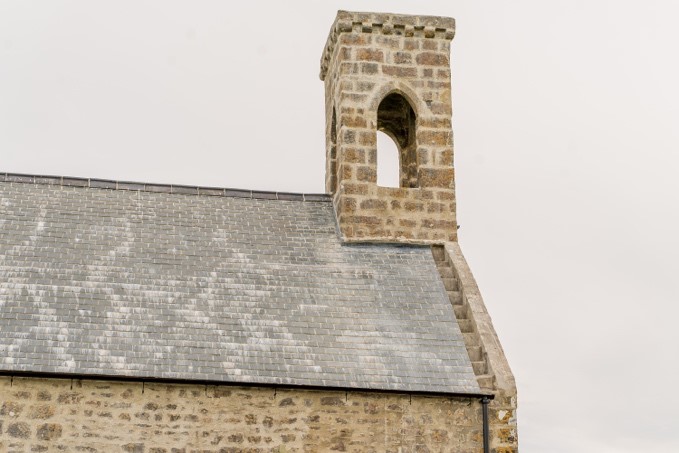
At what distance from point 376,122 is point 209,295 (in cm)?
469

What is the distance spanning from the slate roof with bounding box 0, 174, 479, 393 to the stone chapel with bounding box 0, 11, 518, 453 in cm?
3

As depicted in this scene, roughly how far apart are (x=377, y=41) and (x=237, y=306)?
228 inches

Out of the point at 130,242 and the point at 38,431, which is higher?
the point at 130,242

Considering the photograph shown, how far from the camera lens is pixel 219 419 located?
12.1m

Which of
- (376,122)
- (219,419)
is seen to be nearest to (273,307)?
(219,419)

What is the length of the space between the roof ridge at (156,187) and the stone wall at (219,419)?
192 inches

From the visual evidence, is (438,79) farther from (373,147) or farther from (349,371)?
(349,371)

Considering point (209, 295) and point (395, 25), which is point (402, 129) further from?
point (209, 295)

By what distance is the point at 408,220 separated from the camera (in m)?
16.3

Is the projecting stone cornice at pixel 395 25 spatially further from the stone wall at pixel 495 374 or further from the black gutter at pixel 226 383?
the black gutter at pixel 226 383

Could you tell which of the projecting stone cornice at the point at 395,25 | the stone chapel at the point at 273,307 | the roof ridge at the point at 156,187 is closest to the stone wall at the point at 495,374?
the stone chapel at the point at 273,307

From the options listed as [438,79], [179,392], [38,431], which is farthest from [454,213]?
[38,431]

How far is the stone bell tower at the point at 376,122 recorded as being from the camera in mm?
16234

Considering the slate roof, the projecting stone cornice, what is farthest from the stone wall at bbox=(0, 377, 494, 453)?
the projecting stone cornice
